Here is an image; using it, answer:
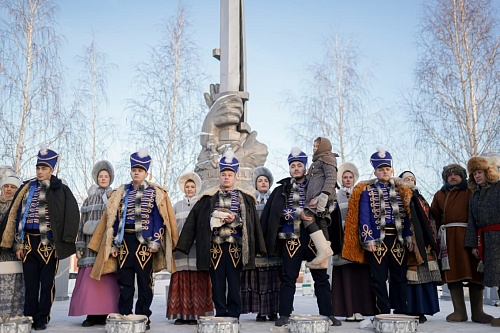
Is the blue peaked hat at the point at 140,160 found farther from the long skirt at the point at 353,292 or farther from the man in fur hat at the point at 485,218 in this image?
the man in fur hat at the point at 485,218

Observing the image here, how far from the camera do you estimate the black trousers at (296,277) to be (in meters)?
5.11

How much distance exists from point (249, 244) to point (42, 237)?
1.93 m

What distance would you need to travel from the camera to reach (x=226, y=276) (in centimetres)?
524

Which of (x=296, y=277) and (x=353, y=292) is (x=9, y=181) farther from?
(x=353, y=292)

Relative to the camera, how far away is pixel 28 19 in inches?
548

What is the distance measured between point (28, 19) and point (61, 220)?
10.5 m

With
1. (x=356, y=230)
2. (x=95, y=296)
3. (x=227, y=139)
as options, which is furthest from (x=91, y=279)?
(x=227, y=139)

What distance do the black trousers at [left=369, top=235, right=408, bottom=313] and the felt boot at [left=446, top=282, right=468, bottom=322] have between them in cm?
70

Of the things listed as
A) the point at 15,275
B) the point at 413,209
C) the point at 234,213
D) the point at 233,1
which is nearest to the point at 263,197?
the point at 234,213

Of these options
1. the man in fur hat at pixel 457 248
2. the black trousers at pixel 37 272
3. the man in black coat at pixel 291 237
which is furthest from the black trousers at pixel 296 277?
the black trousers at pixel 37 272

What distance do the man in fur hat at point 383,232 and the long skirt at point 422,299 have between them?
9.8 inches

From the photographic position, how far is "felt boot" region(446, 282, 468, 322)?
5.73 m

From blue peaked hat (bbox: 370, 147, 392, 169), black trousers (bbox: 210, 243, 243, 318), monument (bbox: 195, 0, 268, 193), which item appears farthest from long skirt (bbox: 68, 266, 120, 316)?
monument (bbox: 195, 0, 268, 193)

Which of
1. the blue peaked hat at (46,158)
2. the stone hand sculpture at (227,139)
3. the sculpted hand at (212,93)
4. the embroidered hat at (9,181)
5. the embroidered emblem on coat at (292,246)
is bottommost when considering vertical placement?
the embroidered emblem on coat at (292,246)
